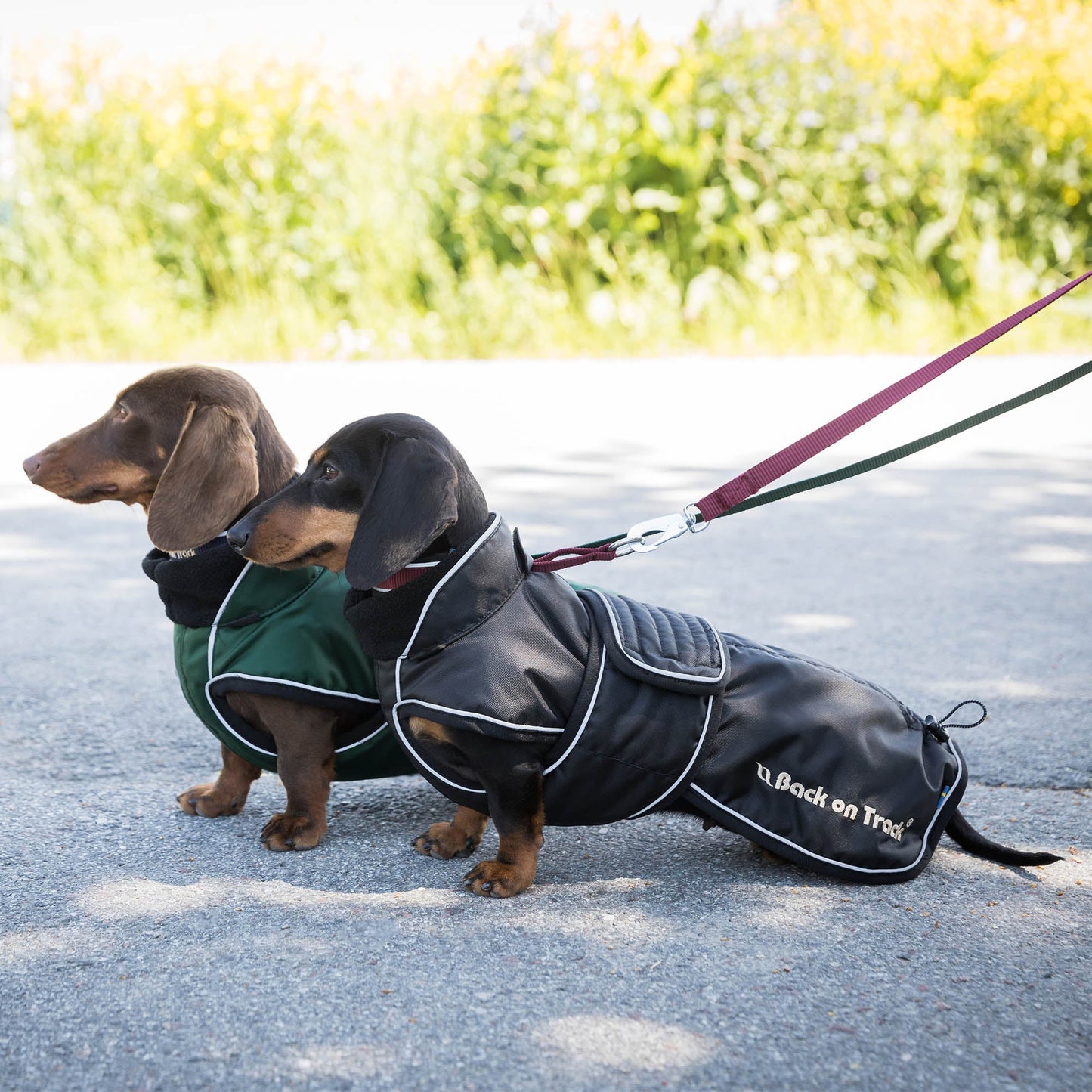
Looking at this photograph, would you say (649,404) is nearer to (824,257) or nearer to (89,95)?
(824,257)

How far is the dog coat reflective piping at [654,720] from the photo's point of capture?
2436 millimetres

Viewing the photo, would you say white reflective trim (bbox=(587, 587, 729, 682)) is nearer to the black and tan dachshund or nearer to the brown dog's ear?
the black and tan dachshund

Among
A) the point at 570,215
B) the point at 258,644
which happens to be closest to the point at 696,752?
the point at 258,644

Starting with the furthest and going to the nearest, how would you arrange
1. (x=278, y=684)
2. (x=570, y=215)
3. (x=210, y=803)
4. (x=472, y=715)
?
(x=570, y=215)
(x=210, y=803)
(x=278, y=684)
(x=472, y=715)

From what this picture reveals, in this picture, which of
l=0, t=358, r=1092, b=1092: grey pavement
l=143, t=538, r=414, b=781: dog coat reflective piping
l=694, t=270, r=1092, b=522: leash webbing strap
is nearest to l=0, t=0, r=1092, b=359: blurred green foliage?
l=0, t=358, r=1092, b=1092: grey pavement

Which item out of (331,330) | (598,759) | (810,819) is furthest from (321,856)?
(331,330)

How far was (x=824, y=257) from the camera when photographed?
35.4 feet

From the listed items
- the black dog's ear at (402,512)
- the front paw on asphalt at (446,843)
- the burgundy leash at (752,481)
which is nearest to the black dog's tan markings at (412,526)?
the black dog's ear at (402,512)

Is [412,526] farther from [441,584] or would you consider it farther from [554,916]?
[554,916]

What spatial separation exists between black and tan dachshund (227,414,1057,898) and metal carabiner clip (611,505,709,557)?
170 mm

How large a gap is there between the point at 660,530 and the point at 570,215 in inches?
339

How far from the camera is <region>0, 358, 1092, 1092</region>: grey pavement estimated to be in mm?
1954

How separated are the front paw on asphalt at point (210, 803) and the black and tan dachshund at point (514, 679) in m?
0.67

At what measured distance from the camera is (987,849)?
8.77 ft
